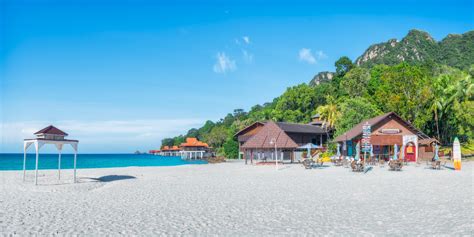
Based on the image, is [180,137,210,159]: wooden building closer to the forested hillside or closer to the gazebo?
the forested hillside

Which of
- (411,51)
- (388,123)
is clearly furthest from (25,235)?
(411,51)

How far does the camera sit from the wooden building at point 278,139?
121ft

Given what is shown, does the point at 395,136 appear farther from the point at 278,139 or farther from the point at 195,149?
the point at 195,149

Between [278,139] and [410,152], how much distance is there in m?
13.9

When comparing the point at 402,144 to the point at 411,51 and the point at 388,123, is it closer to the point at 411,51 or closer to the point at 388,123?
the point at 388,123

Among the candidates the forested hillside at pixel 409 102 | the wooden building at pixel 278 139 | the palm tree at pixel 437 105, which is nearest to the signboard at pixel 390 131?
the forested hillside at pixel 409 102

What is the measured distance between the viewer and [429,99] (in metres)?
46.5

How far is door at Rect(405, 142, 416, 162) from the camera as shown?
3769 cm

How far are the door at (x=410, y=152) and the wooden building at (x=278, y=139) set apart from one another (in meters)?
11.7

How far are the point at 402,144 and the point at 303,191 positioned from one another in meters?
27.0

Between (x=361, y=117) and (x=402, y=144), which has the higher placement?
(x=361, y=117)

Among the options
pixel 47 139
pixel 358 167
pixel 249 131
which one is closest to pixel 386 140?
pixel 358 167

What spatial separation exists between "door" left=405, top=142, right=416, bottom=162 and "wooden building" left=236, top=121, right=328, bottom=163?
38.4 ft

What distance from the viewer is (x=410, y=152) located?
37.9 m
